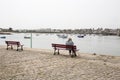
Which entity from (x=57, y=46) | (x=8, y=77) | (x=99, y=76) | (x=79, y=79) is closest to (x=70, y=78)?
(x=79, y=79)

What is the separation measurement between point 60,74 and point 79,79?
118 centimetres

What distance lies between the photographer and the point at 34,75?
8.55 metres

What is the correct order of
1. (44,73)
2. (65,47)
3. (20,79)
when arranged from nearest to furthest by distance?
(20,79) → (44,73) → (65,47)

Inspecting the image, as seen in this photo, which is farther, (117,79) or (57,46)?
(57,46)

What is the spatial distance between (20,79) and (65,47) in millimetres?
8078

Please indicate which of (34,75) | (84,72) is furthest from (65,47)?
(34,75)

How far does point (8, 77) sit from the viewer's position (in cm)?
809

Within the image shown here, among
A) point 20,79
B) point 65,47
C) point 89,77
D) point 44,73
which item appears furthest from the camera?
point 65,47

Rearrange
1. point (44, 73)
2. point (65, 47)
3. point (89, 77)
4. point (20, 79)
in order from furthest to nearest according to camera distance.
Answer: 1. point (65, 47)
2. point (44, 73)
3. point (89, 77)
4. point (20, 79)

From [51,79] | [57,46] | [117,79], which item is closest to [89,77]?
[117,79]

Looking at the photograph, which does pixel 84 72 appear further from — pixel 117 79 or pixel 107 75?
pixel 117 79

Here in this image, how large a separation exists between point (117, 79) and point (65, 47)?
7.83m

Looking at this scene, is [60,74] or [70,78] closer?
[70,78]

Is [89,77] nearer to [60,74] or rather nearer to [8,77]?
[60,74]
